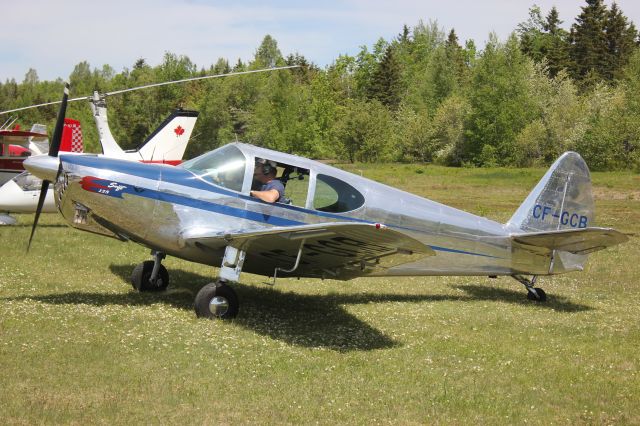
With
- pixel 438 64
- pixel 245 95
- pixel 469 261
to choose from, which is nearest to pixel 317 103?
pixel 245 95

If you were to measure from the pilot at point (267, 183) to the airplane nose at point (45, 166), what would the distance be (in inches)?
94.8

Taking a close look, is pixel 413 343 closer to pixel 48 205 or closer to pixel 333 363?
pixel 333 363

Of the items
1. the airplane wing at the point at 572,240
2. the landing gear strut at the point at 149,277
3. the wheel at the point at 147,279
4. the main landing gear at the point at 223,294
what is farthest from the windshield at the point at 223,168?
the airplane wing at the point at 572,240

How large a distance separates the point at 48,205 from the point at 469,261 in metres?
10.8

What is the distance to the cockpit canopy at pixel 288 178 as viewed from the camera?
9.11 meters

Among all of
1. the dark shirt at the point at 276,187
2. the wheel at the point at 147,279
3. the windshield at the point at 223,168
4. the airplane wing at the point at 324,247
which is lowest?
the wheel at the point at 147,279

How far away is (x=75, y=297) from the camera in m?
9.75

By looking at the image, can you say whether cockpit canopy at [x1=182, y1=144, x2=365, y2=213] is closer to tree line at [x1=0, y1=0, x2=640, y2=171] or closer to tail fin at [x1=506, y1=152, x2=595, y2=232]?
tail fin at [x1=506, y1=152, x2=595, y2=232]

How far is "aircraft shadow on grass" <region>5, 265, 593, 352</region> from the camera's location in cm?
847

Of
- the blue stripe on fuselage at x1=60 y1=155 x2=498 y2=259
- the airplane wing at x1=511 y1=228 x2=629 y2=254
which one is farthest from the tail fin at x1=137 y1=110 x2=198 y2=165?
the airplane wing at x1=511 y1=228 x2=629 y2=254

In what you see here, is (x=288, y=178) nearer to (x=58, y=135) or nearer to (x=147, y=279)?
(x=147, y=279)

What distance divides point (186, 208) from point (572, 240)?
5.45 metres

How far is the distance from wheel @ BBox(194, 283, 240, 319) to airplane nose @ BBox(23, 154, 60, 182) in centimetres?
234

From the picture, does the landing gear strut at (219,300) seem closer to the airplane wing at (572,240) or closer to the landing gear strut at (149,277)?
the landing gear strut at (149,277)
